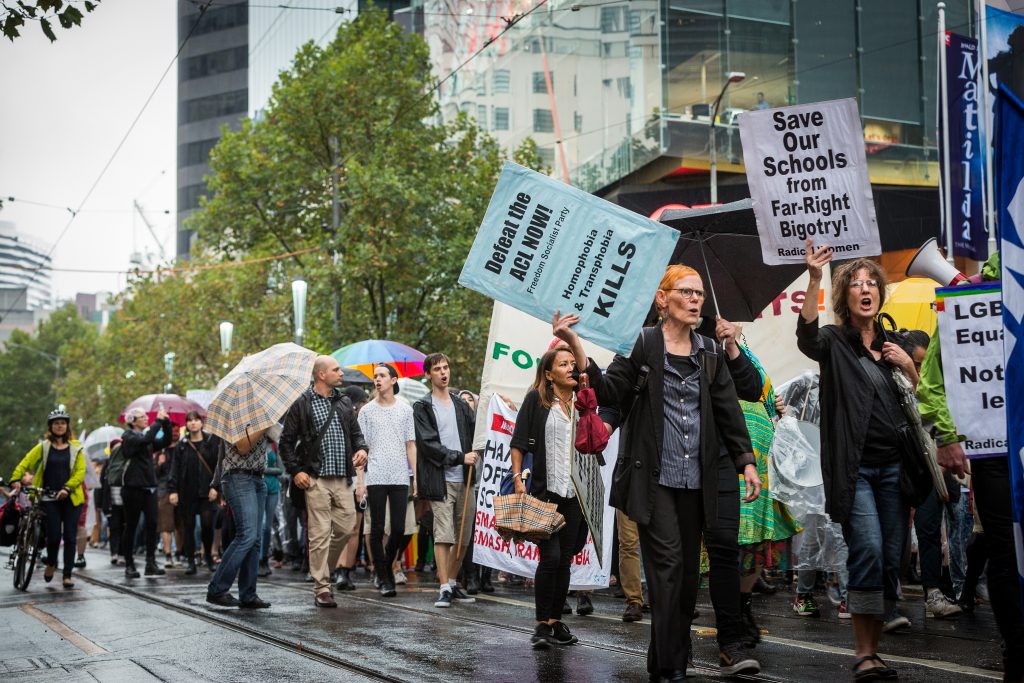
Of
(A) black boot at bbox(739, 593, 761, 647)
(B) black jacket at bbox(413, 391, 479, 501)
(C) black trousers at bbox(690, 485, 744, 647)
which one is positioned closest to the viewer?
(C) black trousers at bbox(690, 485, 744, 647)

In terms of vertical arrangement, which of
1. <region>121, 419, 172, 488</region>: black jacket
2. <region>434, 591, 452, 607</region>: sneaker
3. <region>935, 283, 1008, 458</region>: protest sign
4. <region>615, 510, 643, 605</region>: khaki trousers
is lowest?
<region>434, 591, 452, 607</region>: sneaker

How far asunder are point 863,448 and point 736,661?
1.27 m

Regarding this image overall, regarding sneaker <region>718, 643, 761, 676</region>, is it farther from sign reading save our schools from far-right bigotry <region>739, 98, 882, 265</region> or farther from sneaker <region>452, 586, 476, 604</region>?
sneaker <region>452, 586, 476, 604</region>

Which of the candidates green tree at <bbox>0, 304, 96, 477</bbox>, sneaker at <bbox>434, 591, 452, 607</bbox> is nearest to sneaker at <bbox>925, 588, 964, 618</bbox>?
sneaker at <bbox>434, 591, 452, 607</bbox>

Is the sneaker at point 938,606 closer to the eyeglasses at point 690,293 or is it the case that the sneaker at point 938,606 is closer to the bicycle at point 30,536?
the eyeglasses at point 690,293

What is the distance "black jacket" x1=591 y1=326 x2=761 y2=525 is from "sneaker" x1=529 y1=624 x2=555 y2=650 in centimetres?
193

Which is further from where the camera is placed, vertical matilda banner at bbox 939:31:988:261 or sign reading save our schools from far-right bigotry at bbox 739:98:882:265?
vertical matilda banner at bbox 939:31:988:261

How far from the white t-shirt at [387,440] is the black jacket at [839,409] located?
626 centimetres

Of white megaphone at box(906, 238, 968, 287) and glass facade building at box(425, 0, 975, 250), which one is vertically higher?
glass facade building at box(425, 0, 975, 250)

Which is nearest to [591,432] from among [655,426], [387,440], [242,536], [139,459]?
[655,426]

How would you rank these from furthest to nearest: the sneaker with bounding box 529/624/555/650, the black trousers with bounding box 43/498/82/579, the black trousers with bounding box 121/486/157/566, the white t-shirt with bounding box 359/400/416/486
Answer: the black trousers with bounding box 121/486/157/566
the black trousers with bounding box 43/498/82/579
the white t-shirt with bounding box 359/400/416/486
the sneaker with bounding box 529/624/555/650

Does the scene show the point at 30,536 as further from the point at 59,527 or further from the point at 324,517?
the point at 324,517

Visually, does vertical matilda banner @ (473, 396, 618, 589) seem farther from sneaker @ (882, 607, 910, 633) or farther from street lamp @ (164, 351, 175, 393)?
street lamp @ (164, 351, 175, 393)

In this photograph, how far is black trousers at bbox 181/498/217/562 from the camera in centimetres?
1694
